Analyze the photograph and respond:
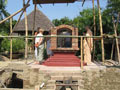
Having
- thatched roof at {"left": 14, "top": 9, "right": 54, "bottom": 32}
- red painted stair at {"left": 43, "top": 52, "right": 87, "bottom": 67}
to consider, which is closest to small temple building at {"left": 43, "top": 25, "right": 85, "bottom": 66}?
red painted stair at {"left": 43, "top": 52, "right": 87, "bottom": 67}

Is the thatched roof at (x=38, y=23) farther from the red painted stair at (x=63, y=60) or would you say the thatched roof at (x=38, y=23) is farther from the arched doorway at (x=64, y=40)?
the red painted stair at (x=63, y=60)

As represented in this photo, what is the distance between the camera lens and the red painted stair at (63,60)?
229 inches

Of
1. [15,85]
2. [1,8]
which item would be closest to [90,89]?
[15,85]

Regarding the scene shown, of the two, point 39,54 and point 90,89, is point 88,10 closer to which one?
point 39,54

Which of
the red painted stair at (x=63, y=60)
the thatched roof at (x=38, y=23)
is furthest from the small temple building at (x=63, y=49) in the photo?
the thatched roof at (x=38, y=23)

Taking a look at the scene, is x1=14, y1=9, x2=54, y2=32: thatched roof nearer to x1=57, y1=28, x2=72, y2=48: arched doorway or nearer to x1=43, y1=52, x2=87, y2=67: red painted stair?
x1=57, y1=28, x2=72, y2=48: arched doorway

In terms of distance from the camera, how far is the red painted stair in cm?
580

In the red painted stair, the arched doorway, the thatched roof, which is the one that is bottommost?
the red painted stair

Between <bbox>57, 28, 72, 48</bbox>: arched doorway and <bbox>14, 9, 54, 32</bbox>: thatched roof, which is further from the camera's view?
<bbox>14, 9, 54, 32</bbox>: thatched roof

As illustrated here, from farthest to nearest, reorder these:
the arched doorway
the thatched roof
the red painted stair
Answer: the thatched roof, the arched doorway, the red painted stair

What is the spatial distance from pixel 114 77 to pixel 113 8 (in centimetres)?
1102

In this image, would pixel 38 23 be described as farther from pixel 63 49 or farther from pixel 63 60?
pixel 63 60

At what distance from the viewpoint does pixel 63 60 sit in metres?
5.91

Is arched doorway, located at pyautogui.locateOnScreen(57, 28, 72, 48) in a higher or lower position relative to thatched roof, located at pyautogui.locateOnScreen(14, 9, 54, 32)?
lower
